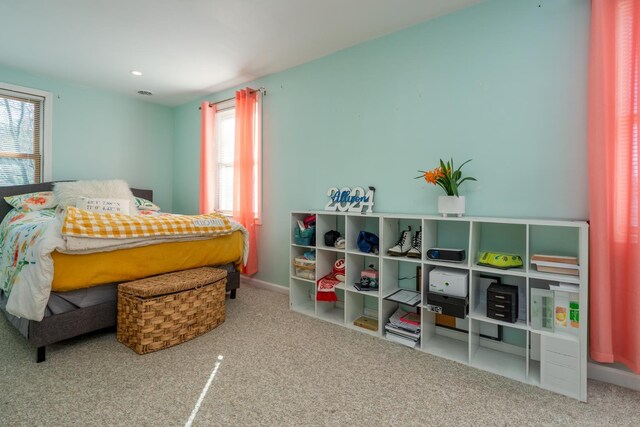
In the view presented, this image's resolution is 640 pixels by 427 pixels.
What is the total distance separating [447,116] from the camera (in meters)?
2.17

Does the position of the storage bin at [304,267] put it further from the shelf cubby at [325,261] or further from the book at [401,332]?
the book at [401,332]

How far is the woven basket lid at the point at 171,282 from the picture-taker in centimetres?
187

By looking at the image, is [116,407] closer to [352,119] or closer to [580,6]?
[352,119]

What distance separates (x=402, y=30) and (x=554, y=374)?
8.09ft

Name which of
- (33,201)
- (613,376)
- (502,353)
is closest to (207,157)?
(33,201)

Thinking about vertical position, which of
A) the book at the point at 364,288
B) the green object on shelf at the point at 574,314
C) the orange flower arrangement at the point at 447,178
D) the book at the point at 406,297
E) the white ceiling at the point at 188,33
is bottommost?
the book at the point at 406,297

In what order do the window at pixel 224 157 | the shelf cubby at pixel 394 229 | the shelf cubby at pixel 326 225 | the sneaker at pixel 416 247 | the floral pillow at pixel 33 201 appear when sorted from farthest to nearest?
the window at pixel 224 157 → the floral pillow at pixel 33 201 → the shelf cubby at pixel 326 225 → the shelf cubby at pixel 394 229 → the sneaker at pixel 416 247

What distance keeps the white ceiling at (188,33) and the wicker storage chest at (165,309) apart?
6.28ft

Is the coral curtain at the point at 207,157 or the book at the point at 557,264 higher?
the coral curtain at the point at 207,157

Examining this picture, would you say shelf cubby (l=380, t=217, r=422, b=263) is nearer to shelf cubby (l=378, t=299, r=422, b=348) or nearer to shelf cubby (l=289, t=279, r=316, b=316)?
shelf cubby (l=378, t=299, r=422, b=348)

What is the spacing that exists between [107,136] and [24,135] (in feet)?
2.55

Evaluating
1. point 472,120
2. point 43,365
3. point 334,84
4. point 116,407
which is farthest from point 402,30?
point 43,365

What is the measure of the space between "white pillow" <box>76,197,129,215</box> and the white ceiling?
54.4 inches

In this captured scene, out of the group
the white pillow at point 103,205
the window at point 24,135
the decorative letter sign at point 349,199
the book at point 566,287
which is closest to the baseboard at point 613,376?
the book at point 566,287
